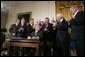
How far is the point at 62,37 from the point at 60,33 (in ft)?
0.28

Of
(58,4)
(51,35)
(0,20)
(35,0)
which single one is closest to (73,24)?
(51,35)

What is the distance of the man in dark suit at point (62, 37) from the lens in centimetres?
299

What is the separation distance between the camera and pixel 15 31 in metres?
3.56

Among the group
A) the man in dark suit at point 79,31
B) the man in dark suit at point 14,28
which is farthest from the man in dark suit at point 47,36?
the man in dark suit at point 14,28

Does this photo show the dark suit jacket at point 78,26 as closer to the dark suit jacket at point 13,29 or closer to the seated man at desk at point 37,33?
the seated man at desk at point 37,33

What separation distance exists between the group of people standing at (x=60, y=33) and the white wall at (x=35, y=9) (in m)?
0.53

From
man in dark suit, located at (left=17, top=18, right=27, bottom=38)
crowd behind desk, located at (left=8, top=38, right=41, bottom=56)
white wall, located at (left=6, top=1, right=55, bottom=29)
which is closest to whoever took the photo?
crowd behind desk, located at (left=8, top=38, right=41, bottom=56)

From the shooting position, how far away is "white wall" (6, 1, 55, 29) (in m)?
4.01

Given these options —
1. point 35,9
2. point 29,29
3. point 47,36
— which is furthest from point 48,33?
point 35,9

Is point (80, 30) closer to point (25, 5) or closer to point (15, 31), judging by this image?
point (15, 31)

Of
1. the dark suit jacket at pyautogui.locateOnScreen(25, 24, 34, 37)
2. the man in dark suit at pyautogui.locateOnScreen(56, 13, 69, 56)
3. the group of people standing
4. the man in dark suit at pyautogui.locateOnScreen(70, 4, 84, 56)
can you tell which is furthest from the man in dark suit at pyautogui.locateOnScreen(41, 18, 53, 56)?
the man in dark suit at pyautogui.locateOnScreen(70, 4, 84, 56)

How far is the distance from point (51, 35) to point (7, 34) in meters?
1.09

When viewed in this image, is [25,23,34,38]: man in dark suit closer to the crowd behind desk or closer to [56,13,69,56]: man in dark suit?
the crowd behind desk

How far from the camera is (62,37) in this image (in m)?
3.06
